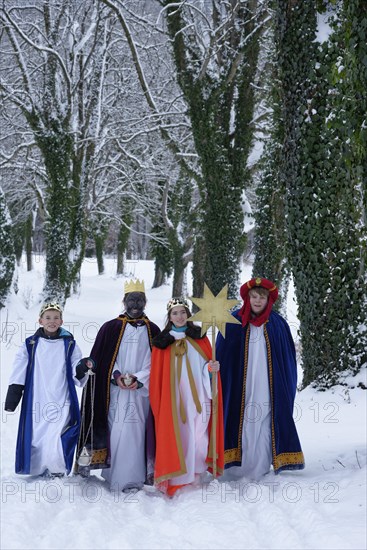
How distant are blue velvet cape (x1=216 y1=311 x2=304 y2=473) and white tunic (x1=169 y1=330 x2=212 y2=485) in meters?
0.27

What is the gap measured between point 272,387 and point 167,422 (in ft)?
3.27

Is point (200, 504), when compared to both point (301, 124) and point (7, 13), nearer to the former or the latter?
point (301, 124)

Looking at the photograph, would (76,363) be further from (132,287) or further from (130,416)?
(132,287)

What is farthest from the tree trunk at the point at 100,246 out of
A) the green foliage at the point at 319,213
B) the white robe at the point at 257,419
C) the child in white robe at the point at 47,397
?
the white robe at the point at 257,419

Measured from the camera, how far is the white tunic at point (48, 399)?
17.5 feet

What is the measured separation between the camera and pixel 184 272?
2270 centimetres

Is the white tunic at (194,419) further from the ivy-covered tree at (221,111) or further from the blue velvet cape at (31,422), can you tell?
the ivy-covered tree at (221,111)

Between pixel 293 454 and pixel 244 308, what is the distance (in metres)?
1.33

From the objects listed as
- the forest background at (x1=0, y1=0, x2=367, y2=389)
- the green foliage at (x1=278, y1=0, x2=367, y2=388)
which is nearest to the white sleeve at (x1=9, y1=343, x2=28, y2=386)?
the forest background at (x1=0, y1=0, x2=367, y2=389)

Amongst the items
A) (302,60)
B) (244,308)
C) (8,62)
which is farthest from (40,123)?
(244,308)

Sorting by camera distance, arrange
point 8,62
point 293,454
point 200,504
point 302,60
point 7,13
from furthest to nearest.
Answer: point 8,62 → point 7,13 → point 302,60 → point 293,454 → point 200,504

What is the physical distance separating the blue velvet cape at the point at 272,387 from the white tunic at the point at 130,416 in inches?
28.1

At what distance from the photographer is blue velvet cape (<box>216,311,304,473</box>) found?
210 inches

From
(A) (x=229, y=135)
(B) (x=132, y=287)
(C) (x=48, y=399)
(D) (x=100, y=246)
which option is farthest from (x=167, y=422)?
(D) (x=100, y=246)
